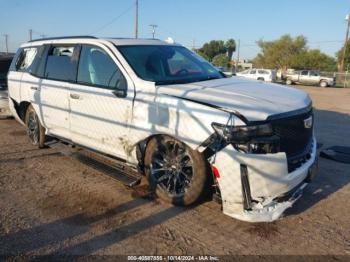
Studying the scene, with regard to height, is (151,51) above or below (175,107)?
above

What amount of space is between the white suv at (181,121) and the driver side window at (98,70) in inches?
0.6

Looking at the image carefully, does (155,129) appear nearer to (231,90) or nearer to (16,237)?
(231,90)

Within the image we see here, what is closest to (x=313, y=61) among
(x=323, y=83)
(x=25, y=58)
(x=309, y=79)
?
(x=309, y=79)

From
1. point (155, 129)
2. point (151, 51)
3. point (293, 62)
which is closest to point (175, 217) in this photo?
point (155, 129)

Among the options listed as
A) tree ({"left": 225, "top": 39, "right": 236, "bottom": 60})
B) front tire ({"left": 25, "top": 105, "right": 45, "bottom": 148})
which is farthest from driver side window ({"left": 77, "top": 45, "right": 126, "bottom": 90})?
tree ({"left": 225, "top": 39, "right": 236, "bottom": 60})

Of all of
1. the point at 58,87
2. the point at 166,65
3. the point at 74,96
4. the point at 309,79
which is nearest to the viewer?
the point at 166,65

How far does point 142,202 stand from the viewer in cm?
452

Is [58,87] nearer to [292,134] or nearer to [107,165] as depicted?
→ [107,165]

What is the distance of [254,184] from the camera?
366cm

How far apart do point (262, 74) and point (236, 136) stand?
117 feet

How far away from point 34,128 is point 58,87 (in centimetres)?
150

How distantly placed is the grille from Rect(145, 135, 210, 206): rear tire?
32.4 inches

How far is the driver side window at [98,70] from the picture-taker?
478 cm

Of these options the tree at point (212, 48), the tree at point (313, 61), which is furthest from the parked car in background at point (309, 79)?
the tree at point (212, 48)
